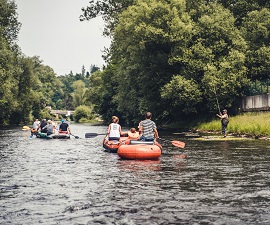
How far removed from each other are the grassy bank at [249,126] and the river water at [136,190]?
1335cm

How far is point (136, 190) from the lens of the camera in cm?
1255

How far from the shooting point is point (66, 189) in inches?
506

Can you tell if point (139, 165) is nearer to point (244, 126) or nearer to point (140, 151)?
point (140, 151)

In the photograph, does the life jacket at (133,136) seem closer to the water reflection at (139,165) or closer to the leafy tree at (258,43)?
the water reflection at (139,165)

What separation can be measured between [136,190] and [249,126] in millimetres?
24582

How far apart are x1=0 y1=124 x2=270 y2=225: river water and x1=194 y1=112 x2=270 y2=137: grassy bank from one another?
526 inches

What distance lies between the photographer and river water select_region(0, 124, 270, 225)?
9641mm

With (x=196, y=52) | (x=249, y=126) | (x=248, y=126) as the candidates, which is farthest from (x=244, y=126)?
(x=196, y=52)

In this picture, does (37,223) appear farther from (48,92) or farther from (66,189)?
(48,92)

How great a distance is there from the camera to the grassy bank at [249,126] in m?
33.3

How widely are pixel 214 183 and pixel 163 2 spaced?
38292mm

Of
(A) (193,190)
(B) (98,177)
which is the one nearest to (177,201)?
(A) (193,190)

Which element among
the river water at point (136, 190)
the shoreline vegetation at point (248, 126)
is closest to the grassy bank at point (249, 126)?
the shoreline vegetation at point (248, 126)

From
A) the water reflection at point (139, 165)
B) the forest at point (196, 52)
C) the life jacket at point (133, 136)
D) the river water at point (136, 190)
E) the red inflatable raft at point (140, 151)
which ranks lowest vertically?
the river water at point (136, 190)
